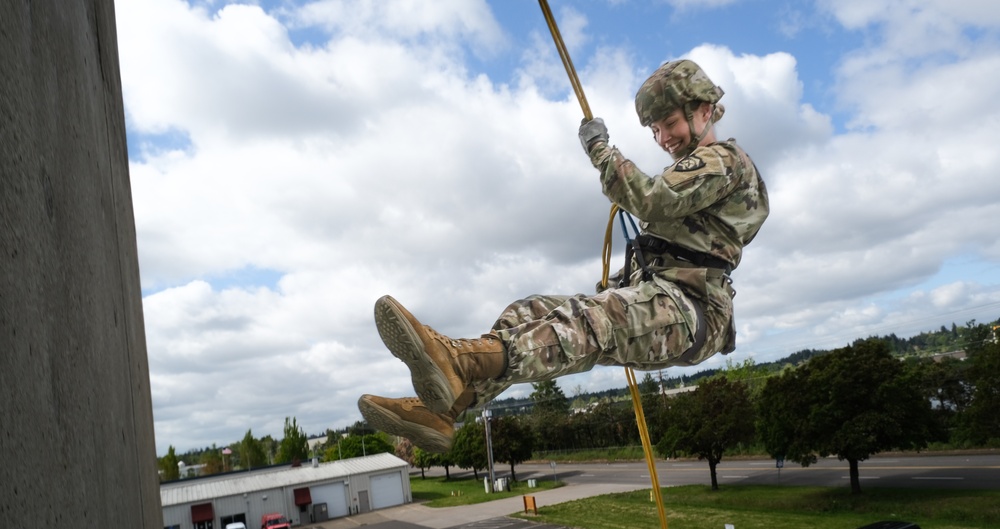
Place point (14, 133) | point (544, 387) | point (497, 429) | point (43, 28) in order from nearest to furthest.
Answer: point (14, 133) < point (43, 28) < point (497, 429) < point (544, 387)

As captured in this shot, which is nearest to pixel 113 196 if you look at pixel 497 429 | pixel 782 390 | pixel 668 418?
pixel 782 390

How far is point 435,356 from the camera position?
275 cm

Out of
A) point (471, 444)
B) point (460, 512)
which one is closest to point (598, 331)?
point (460, 512)

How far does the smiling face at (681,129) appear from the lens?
3.65 m

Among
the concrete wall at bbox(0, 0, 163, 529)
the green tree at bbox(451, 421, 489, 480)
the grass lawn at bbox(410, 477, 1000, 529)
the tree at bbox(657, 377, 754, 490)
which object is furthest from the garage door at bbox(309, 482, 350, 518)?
the concrete wall at bbox(0, 0, 163, 529)

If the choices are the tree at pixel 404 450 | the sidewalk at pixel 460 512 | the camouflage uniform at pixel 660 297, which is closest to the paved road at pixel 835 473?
the sidewalk at pixel 460 512

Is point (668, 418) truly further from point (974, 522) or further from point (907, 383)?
point (974, 522)

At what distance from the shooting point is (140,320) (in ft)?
5.64

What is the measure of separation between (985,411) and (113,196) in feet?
75.4

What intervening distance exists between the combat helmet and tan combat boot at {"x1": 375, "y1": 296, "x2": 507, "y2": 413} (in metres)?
1.53

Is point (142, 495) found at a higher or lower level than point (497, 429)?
higher

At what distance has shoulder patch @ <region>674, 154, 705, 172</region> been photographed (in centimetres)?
324

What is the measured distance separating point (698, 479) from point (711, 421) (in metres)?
7.95

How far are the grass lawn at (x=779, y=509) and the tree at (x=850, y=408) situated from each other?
1.42 metres
